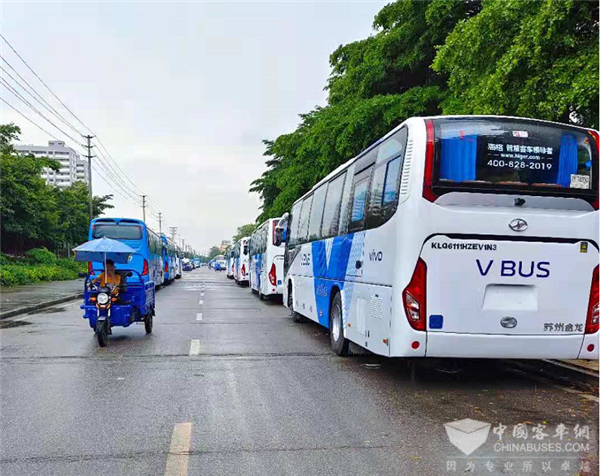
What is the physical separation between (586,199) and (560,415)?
2.59 metres

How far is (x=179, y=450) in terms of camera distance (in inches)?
195

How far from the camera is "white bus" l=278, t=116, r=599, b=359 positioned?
265 inches

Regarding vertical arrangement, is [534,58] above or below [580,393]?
above

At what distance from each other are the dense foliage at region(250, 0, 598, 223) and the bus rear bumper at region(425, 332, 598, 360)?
4.14 meters

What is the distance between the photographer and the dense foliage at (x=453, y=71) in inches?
370

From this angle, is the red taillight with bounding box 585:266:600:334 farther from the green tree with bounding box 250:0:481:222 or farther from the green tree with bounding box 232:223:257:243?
the green tree with bounding box 232:223:257:243

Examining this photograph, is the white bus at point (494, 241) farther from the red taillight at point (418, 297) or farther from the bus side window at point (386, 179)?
the bus side window at point (386, 179)

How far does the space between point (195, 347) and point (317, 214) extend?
3.81m

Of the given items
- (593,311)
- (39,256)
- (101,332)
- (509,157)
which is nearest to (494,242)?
(509,157)

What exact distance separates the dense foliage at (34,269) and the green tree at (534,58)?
81.3ft

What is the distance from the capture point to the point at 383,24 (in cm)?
2061

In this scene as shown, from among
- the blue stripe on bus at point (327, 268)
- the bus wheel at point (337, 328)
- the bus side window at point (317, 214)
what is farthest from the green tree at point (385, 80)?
the bus wheel at point (337, 328)

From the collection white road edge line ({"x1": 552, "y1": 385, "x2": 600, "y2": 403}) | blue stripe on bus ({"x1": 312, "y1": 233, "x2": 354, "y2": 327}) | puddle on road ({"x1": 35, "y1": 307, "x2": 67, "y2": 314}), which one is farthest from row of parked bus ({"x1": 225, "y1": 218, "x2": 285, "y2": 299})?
white road edge line ({"x1": 552, "y1": 385, "x2": 600, "y2": 403})

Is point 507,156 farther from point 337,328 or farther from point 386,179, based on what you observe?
point 337,328
